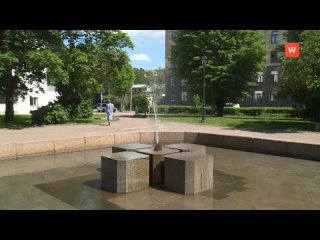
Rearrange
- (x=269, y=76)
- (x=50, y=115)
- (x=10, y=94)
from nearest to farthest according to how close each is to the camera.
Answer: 1. (x=50, y=115)
2. (x=10, y=94)
3. (x=269, y=76)

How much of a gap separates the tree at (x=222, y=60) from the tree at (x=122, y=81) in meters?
6.45

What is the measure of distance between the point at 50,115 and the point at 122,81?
22887 millimetres

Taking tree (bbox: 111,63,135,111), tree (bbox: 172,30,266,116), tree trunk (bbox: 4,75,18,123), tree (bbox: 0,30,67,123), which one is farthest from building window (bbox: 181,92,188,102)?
tree trunk (bbox: 4,75,18,123)

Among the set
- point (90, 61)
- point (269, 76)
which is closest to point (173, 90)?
point (269, 76)

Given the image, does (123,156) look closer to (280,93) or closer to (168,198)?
(168,198)

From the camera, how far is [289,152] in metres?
12.2

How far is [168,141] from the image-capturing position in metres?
15.6

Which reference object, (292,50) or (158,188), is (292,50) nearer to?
(292,50)

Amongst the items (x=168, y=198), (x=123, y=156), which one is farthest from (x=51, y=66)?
(x=168, y=198)

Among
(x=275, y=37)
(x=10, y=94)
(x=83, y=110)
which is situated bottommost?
(x=83, y=110)

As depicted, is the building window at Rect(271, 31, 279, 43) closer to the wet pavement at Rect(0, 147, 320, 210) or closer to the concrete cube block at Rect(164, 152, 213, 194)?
the wet pavement at Rect(0, 147, 320, 210)

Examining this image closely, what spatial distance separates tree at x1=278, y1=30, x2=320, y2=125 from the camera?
61.3 ft

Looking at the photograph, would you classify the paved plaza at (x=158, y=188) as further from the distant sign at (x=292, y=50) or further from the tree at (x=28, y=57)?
the distant sign at (x=292, y=50)

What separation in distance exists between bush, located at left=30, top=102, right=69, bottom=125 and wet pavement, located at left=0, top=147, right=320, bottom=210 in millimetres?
12502
